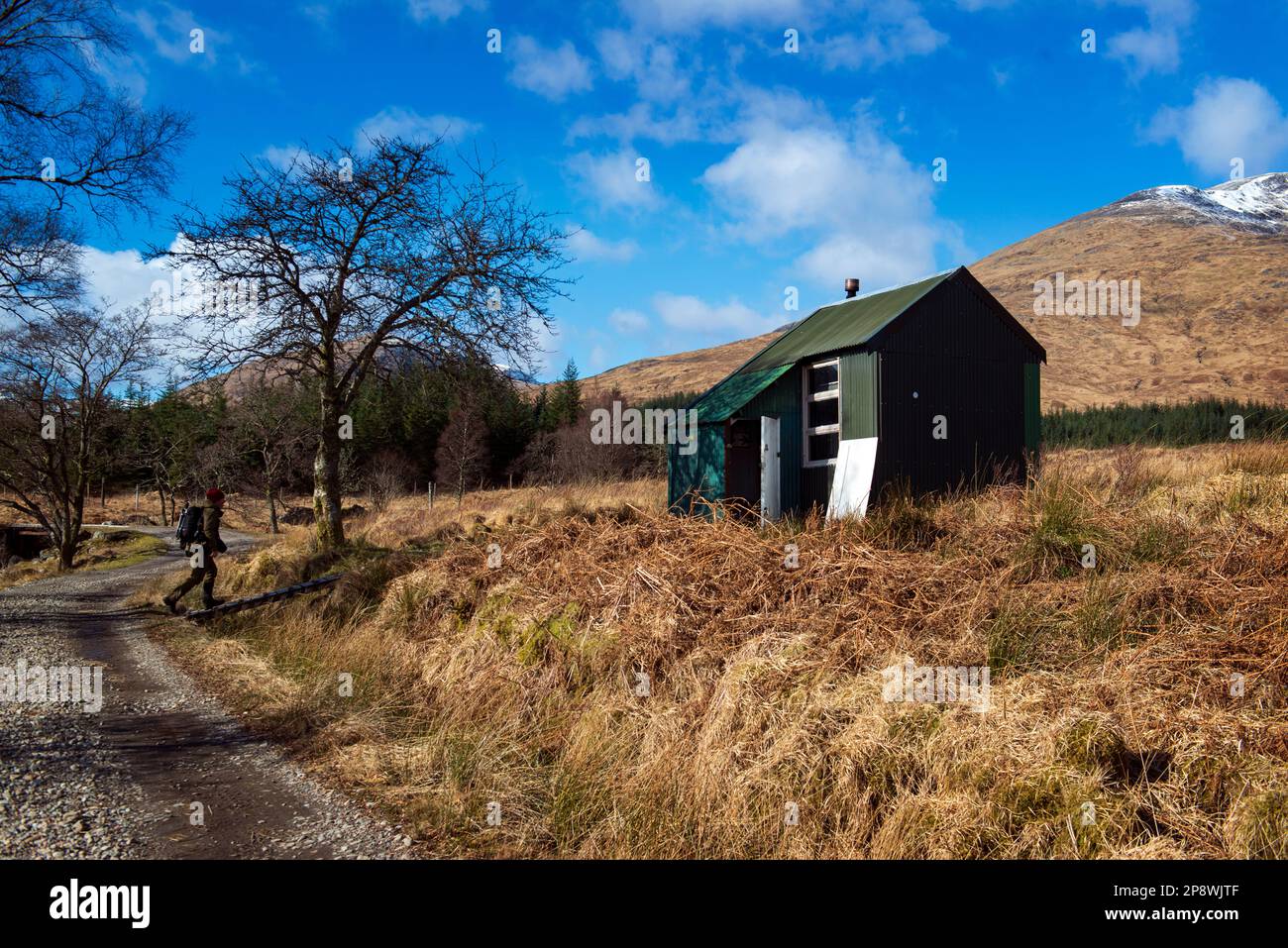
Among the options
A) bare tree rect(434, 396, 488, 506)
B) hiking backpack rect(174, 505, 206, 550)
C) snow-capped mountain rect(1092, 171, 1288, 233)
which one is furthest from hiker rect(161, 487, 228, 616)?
snow-capped mountain rect(1092, 171, 1288, 233)

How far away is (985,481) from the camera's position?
13719 millimetres

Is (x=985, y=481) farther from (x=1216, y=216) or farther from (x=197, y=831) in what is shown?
(x=1216, y=216)

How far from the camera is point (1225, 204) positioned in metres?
161

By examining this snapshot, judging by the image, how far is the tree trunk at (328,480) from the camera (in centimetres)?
1575

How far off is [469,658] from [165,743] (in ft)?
8.86

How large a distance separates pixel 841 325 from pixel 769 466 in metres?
3.39

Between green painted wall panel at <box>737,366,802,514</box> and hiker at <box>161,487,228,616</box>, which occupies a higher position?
green painted wall panel at <box>737,366,802,514</box>

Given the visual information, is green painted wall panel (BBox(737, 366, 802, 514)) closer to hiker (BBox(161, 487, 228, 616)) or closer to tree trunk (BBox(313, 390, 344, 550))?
tree trunk (BBox(313, 390, 344, 550))

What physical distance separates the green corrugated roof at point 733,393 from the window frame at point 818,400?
1.66 ft

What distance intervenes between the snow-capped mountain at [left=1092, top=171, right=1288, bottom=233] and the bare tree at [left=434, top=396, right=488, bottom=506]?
155m

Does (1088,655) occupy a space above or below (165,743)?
above

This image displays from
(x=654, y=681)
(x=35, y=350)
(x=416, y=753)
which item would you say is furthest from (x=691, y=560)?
(x=35, y=350)

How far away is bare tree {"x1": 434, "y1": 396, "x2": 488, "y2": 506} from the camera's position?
141 ft

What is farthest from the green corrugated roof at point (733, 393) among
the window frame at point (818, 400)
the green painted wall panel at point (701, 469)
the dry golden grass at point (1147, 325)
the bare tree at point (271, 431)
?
the dry golden grass at point (1147, 325)
